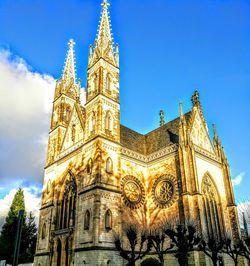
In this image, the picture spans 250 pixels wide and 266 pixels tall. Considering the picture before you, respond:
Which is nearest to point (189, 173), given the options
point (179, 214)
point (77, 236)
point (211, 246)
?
point (179, 214)

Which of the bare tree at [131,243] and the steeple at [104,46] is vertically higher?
the steeple at [104,46]

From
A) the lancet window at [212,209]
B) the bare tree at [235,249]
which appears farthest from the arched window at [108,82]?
the bare tree at [235,249]

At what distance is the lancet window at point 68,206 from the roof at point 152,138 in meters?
7.33

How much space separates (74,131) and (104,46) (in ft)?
36.0

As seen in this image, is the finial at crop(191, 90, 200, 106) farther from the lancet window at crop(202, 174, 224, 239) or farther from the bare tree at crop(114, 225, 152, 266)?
the bare tree at crop(114, 225, 152, 266)

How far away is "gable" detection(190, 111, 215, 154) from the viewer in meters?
33.7

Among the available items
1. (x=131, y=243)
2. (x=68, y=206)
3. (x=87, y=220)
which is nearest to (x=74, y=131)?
(x=68, y=206)

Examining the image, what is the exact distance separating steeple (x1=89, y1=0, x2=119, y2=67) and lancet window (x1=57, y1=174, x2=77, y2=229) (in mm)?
14407

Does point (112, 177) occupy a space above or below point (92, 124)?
below

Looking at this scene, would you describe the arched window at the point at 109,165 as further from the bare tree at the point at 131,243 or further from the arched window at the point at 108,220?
the bare tree at the point at 131,243

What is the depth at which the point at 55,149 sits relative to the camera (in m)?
36.2

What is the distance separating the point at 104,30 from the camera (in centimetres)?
3741

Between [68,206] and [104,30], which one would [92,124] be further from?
[104,30]

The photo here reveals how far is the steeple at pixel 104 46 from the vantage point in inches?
1359
